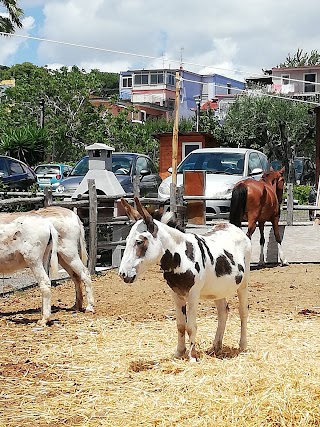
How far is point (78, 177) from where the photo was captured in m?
16.5

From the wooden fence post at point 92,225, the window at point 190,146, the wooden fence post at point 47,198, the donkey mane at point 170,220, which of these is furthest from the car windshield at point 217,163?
the window at point 190,146

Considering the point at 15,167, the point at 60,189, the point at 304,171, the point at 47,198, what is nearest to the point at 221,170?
the point at 60,189

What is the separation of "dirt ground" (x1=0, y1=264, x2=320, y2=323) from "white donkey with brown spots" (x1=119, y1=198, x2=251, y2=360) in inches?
85.4

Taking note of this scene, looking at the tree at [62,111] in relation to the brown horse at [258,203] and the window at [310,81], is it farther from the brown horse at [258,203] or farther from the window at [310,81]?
the window at [310,81]

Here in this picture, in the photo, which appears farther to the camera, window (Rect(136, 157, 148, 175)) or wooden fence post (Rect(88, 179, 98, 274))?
window (Rect(136, 157, 148, 175))

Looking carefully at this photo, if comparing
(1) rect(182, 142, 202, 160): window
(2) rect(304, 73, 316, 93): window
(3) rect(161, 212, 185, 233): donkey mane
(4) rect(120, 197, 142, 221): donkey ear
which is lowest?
(3) rect(161, 212, 185, 233): donkey mane

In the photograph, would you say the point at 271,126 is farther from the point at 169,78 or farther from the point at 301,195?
the point at 169,78

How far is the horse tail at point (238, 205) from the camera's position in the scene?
38.5 ft

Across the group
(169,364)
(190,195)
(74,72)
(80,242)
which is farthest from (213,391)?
(74,72)

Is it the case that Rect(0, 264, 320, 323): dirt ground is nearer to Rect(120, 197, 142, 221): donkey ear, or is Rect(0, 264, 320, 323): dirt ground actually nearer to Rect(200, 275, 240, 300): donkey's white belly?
Rect(200, 275, 240, 300): donkey's white belly

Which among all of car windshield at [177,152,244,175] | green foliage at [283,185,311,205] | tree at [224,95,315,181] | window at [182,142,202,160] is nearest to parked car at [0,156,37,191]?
car windshield at [177,152,244,175]

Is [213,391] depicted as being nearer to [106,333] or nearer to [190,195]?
[106,333]

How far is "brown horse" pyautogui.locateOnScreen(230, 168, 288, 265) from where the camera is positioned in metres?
11.8

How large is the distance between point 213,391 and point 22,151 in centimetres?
2666
